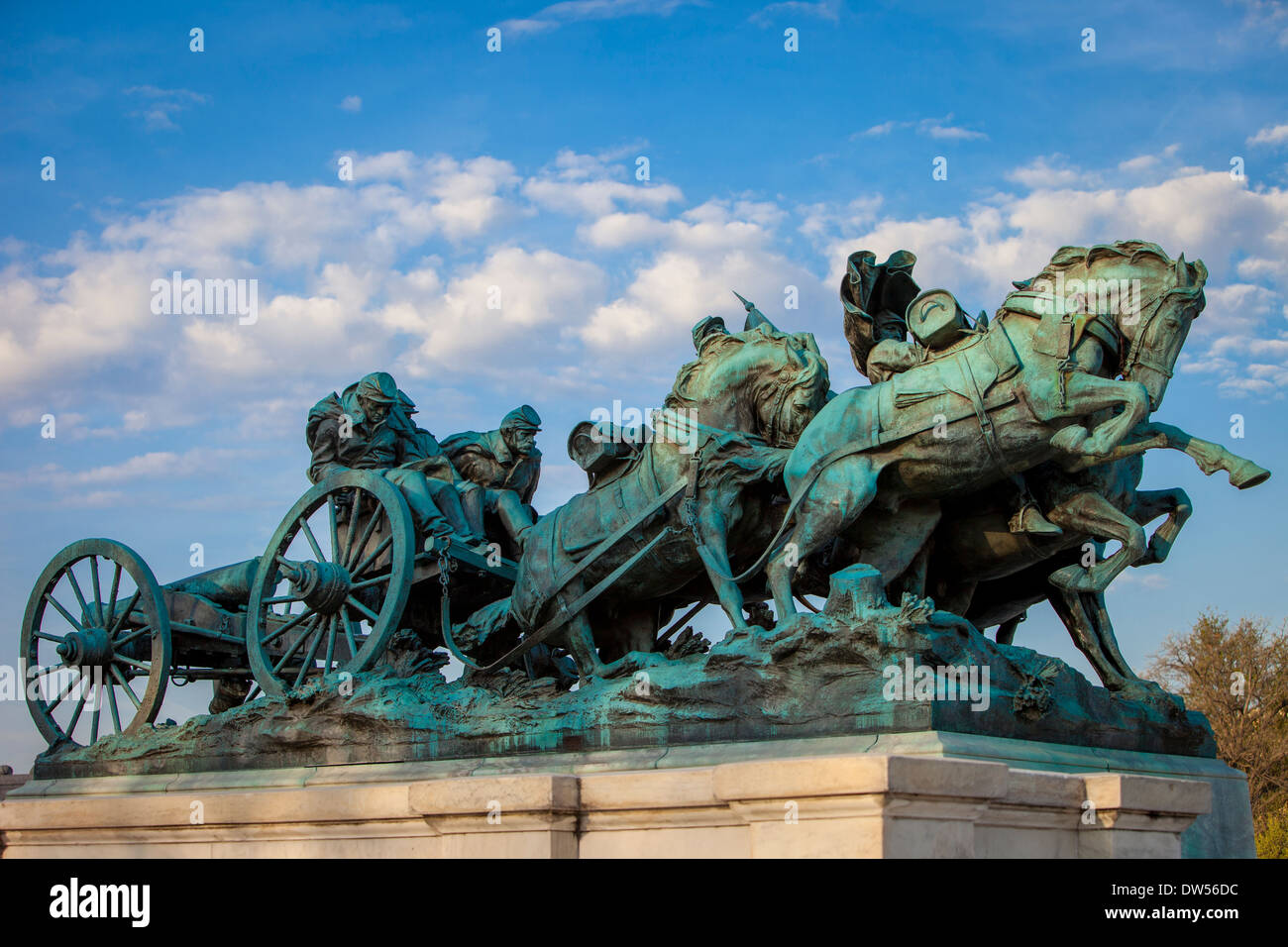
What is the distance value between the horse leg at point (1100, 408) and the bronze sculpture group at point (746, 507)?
0.05ft

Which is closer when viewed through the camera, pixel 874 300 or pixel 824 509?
pixel 824 509

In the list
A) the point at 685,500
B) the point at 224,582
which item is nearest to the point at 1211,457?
the point at 685,500

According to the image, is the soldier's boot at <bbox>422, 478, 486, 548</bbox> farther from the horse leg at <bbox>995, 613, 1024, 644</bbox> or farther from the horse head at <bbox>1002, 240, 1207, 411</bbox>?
the horse head at <bbox>1002, 240, 1207, 411</bbox>

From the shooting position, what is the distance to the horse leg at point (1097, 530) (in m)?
9.29

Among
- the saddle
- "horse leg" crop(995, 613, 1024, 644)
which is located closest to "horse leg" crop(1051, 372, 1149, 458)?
the saddle

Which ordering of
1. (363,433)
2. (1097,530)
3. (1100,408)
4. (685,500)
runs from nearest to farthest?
1. (1100,408)
2. (1097,530)
3. (685,500)
4. (363,433)

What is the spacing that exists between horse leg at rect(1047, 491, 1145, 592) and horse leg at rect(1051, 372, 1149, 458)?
0.66 meters

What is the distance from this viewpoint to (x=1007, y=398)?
29.3ft

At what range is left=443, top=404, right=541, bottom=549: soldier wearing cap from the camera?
11.8 meters

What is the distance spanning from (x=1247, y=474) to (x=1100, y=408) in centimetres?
96

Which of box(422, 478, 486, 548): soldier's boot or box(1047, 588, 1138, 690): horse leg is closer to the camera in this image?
box(1047, 588, 1138, 690): horse leg

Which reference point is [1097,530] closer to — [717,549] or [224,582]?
[717,549]
